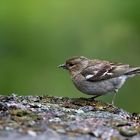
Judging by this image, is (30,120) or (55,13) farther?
(55,13)

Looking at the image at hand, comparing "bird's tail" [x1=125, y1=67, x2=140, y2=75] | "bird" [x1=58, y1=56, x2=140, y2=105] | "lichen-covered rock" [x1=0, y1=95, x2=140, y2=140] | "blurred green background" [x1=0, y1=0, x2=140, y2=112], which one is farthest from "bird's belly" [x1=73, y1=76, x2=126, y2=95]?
"blurred green background" [x1=0, y1=0, x2=140, y2=112]

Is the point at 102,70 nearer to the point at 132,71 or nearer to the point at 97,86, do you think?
the point at 97,86

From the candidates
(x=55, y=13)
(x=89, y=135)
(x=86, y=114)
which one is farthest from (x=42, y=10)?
(x=89, y=135)

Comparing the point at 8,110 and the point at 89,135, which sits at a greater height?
the point at 8,110

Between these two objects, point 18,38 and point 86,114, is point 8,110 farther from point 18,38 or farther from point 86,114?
point 18,38

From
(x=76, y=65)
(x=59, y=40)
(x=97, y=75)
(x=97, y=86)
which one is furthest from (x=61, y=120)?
(x=59, y=40)

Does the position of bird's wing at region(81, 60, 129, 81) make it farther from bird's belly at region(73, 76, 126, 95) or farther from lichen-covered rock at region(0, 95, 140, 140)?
lichen-covered rock at region(0, 95, 140, 140)

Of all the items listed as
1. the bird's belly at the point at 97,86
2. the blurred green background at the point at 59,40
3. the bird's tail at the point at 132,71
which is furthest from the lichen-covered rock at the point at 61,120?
the blurred green background at the point at 59,40

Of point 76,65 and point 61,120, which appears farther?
point 76,65

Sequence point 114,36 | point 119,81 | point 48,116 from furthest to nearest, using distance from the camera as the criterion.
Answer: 1. point 114,36
2. point 119,81
3. point 48,116
